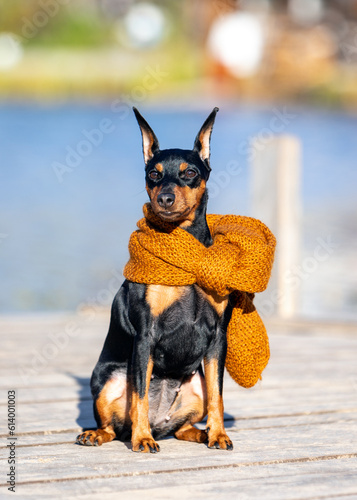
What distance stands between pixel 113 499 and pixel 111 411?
0.68 meters

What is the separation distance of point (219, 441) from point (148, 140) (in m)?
1.06

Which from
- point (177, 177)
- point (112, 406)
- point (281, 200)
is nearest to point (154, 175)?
point (177, 177)

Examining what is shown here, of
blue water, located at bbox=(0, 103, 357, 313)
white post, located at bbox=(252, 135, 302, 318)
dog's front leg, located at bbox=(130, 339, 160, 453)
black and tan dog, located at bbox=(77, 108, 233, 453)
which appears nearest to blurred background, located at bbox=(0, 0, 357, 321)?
blue water, located at bbox=(0, 103, 357, 313)

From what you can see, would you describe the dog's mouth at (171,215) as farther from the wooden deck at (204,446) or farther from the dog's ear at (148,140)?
the wooden deck at (204,446)

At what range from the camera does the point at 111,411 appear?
2797mm

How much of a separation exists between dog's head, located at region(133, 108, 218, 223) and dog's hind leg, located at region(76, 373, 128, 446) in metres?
0.62

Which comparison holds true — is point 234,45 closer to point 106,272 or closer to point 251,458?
point 106,272

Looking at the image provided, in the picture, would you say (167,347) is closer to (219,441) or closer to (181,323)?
(181,323)

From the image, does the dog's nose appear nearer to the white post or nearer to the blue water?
the blue water

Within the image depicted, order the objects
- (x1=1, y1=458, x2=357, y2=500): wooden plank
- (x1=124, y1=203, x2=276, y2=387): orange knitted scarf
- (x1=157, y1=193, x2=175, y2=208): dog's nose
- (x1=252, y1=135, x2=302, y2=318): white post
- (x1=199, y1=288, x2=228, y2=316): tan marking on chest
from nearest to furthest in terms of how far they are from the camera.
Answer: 1. (x1=1, y1=458, x2=357, y2=500): wooden plank
2. (x1=157, y1=193, x2=175, y2=208): dog's nose
3. (x1=124, y1=203, x2=276, y2=387): orange knitted scarf
4. (x1=199, y1=288, x2=228, y2=316): tan marking on chest
5. (x1=252, y1=135, x2=302, y2=318): white post

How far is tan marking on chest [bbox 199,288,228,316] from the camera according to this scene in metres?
2.72

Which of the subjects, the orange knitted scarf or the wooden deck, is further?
the orange knitted scarf

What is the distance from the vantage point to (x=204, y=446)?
8.97ft

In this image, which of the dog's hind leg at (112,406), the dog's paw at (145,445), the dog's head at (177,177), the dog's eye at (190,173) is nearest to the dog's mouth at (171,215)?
the dog's head at (177,177)
